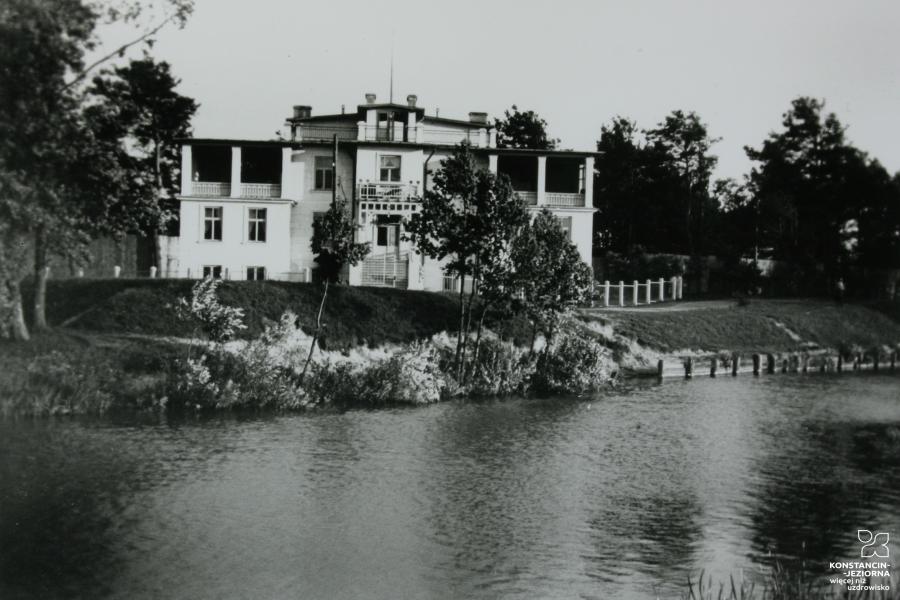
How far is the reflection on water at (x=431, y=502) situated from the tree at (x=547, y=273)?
6717 millimetres

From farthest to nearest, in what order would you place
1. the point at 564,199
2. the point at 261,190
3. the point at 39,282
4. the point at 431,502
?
the point at 564,199, the point at 261,190, the point at 39,282, the point at 431,502

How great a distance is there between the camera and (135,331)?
33.6 m

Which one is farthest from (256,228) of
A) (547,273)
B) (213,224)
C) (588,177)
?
(547,273)

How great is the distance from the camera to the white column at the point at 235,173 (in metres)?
49.6

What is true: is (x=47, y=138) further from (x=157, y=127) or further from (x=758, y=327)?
(x=758, y=327)

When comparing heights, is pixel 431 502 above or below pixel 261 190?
below

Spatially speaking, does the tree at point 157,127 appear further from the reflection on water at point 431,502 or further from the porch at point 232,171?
the reflection on water at point 431,502

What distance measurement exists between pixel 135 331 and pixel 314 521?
18.0 meters

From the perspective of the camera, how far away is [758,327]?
4916 centimetres

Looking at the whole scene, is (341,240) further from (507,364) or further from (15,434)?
(15,434)

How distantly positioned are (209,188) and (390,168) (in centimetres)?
992

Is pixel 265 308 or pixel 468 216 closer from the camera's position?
pixel 468 216

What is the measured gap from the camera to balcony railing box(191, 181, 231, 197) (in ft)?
164

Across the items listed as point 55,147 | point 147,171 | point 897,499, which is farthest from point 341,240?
point 147,171
